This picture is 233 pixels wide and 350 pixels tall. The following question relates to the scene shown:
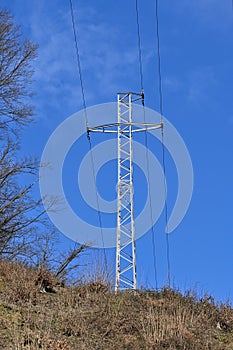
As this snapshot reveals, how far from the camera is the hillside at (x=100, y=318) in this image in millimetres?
6918

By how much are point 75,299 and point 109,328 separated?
47.2 inches

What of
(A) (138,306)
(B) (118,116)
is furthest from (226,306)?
(B) (118,116)

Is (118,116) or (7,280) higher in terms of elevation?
(118,116)

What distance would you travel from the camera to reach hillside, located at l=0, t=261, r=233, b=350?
6918mm

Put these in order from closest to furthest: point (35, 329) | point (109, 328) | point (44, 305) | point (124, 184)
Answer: point (35, 329), point (109, 328), point (44, 305), point (124, 184)

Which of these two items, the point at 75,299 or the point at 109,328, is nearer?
the point at 109,328

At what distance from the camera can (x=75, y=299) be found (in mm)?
8438

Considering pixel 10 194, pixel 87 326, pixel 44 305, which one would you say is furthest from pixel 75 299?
pixel 10 194

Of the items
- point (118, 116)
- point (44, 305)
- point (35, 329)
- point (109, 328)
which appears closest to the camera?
point (35, 329)

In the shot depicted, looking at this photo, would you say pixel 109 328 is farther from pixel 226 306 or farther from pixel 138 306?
pixel 226 306

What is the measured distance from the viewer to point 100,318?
7645 mm

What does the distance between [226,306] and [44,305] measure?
2839 millimetres

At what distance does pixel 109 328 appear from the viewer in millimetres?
7359

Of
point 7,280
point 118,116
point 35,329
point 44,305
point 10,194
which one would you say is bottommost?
point 35,329
